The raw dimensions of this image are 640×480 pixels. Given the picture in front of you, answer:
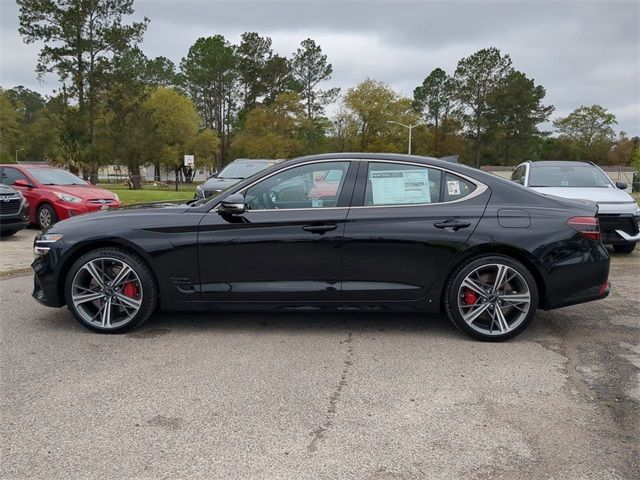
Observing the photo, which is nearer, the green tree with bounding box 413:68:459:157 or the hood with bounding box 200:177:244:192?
the hood with bounding box 200:177:244:192

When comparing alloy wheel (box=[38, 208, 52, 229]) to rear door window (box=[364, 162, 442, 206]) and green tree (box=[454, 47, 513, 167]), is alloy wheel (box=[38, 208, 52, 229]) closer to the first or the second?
rear door window (box=[364, 162, 442, 206])

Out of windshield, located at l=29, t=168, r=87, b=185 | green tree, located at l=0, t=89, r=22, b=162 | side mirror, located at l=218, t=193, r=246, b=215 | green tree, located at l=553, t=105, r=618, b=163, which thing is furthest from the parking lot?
green tree, located at l=553, t=105, r=618, b=163

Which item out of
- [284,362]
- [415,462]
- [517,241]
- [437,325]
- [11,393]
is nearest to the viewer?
[415,462]

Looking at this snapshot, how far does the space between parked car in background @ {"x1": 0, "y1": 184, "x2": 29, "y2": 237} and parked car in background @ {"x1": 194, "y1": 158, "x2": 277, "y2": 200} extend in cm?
328

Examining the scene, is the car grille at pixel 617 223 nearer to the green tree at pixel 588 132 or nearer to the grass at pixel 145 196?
the grass at pixel 145 196

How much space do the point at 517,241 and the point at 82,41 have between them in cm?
4307

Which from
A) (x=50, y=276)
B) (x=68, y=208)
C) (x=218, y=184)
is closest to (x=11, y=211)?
(x=68, y=208)

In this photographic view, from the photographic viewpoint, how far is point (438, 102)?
77.4m

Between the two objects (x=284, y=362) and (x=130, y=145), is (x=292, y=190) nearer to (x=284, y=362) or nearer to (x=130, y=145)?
(x=284, y=362)

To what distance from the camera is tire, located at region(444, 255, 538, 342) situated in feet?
14.2

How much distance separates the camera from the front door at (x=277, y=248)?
4.33 m

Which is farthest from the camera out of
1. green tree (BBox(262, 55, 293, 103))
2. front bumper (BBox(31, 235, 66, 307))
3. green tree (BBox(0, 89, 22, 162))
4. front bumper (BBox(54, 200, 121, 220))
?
green tree (BBox(262, 55, 293, 103))

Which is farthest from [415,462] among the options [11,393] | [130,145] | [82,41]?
[130,145]

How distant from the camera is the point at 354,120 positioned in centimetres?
5928
